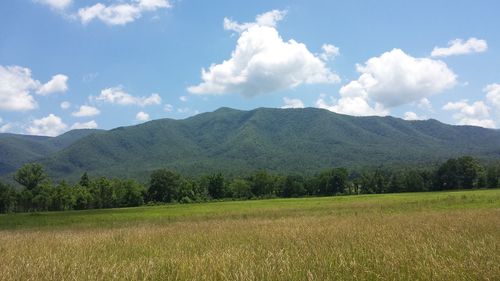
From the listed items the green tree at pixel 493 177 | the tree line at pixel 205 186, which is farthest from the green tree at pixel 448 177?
the green tree at pixel 493 177

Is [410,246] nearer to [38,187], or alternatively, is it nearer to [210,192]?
[38,187]

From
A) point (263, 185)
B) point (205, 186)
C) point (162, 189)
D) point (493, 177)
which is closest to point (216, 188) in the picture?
point (205, 186)

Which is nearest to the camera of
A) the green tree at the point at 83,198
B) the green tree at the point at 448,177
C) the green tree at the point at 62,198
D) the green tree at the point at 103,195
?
the green tree at the point at 62,198

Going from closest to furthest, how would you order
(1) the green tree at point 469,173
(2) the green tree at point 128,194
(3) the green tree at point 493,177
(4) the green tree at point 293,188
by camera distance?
(3) the green tree at point 493,177 → (2) the green tree at point 128,194 → (1) the green tree at point 469,173 → (4) the green tree at point 293,188

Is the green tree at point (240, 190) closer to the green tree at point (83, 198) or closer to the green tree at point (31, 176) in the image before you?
the green tree at point (83, 198)

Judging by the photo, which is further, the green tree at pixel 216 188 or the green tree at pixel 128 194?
the green tree at pixel 216 188

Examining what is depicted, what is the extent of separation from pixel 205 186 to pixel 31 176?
52264 mm

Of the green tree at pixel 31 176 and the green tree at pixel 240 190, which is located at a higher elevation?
the green tree at pixel 31 176

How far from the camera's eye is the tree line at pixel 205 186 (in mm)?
99812

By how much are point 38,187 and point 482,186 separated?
117741 mm

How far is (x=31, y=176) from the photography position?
100438 millimetres

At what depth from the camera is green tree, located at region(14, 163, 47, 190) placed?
99581mm

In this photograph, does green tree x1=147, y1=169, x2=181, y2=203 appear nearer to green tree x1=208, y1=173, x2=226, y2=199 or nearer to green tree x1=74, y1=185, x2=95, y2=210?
green tree x1=208, y1=173, x2=226, y2=199

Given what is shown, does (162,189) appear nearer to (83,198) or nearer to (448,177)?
(83,198)
